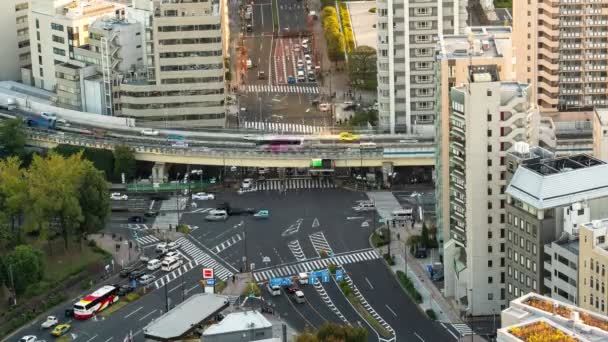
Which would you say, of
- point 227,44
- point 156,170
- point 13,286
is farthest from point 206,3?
point 13,286

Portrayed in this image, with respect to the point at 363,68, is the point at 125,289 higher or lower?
lower

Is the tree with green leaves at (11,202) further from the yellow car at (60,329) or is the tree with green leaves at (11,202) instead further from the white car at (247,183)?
the white car at (247,183)

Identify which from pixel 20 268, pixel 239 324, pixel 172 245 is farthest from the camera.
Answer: pixel 172 245

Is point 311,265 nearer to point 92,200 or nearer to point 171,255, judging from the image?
point 171,255

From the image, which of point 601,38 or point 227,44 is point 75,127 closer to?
point 227,44

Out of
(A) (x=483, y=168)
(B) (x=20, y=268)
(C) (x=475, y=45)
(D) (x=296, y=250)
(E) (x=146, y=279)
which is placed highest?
(C) (x=475, y=45)

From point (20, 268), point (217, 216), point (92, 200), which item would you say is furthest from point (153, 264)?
point (217, 216)

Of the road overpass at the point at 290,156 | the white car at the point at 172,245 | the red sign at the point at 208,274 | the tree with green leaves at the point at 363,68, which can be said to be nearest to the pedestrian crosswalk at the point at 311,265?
the red sign at the point at 208,274

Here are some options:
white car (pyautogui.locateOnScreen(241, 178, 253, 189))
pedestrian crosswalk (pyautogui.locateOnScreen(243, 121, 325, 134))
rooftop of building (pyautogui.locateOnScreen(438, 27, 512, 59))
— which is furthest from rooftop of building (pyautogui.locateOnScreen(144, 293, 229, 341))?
pedestrian crosswalk (pyautogui.locateOnScreen(243, 121, 325, 134))

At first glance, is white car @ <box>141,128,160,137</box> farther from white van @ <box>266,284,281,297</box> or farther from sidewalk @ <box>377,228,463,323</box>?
white van @ <box>266,284,281,297</box>
